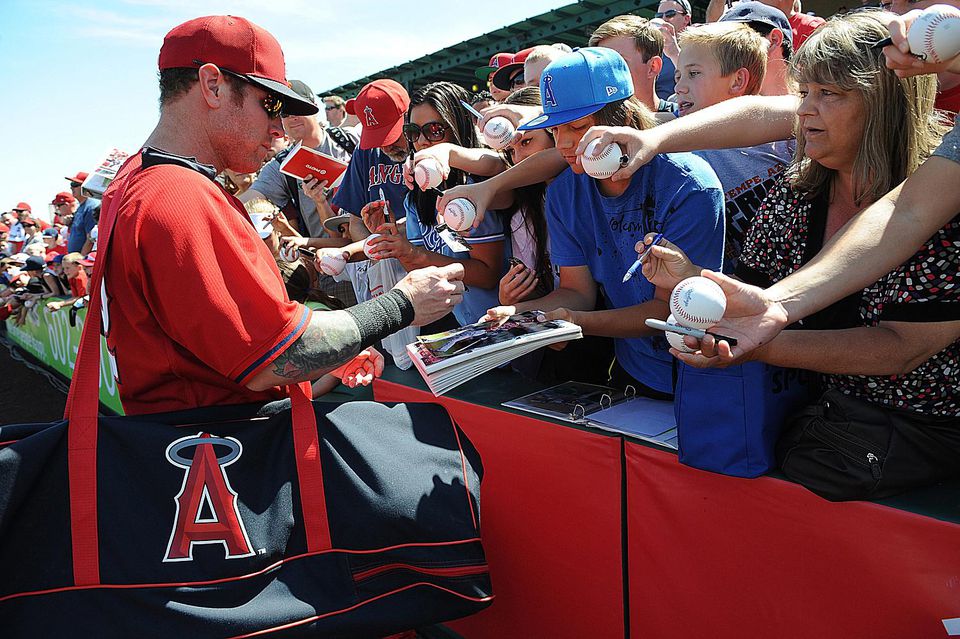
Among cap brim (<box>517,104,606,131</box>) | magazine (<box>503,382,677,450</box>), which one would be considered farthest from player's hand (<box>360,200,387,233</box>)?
magazine (<box>503,382,677,450</box>)

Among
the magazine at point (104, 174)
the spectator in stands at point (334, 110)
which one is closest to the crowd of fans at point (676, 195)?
the magazine at point (104, 174)

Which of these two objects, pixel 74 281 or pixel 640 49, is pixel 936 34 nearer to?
pixel 640 49

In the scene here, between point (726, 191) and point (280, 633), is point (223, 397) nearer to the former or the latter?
point (280, 633)

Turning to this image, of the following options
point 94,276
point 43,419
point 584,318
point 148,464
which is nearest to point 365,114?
point 584,318

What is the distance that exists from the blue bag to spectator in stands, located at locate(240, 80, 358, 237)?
11.3 ft

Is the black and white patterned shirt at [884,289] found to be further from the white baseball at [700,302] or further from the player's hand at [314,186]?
the player's hand at [314,186]

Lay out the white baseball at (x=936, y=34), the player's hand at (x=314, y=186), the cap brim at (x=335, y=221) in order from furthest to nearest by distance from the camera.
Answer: the cap brim at (x=335, y=221) < the player's hand at (x=314, y=186) < the white baseball at (x=936, y=34)

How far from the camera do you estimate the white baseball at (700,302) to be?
1243mm

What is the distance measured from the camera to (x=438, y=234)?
3.22 m

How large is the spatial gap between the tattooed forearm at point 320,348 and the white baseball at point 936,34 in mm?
1336

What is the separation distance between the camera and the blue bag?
166 cm

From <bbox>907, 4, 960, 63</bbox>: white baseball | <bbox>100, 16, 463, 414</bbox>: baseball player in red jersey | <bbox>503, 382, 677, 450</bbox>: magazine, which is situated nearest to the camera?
<bbox>907, 4, 960, 63</bbox>: white baseball

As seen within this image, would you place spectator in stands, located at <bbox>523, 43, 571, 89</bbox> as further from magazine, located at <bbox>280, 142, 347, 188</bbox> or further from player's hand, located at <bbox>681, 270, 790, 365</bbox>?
player's hand, located at <bbox>681, 270, 790, 365</bbox>

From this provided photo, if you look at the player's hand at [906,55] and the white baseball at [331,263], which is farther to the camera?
the white baseball at [331,263]
